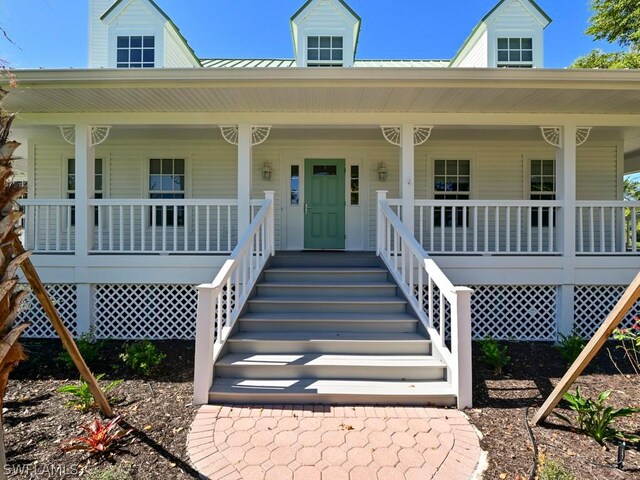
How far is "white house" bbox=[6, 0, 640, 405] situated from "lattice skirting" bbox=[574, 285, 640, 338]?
64 mm

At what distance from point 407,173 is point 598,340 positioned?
3.64 metres

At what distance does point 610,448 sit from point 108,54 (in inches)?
415

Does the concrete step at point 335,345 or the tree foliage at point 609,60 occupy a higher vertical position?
the tree foliage at point 609,60

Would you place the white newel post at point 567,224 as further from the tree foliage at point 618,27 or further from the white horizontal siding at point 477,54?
the tree foliage at point 618,27

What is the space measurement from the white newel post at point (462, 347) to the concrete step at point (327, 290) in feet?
5.40

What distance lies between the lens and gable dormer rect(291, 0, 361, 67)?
7.96 m

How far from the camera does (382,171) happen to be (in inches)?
309

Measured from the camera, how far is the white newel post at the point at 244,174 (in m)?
5.91

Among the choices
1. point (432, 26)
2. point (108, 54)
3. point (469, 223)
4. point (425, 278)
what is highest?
point (432, 26)

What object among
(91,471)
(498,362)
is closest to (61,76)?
(91,471)

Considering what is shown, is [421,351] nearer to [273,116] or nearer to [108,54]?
[273,116]

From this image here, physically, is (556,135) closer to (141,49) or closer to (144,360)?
(144,360)

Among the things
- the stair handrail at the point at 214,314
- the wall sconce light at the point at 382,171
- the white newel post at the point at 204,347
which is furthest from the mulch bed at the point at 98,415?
the wall sconce light at the point at 382,171

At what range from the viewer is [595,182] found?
7.93 metres
